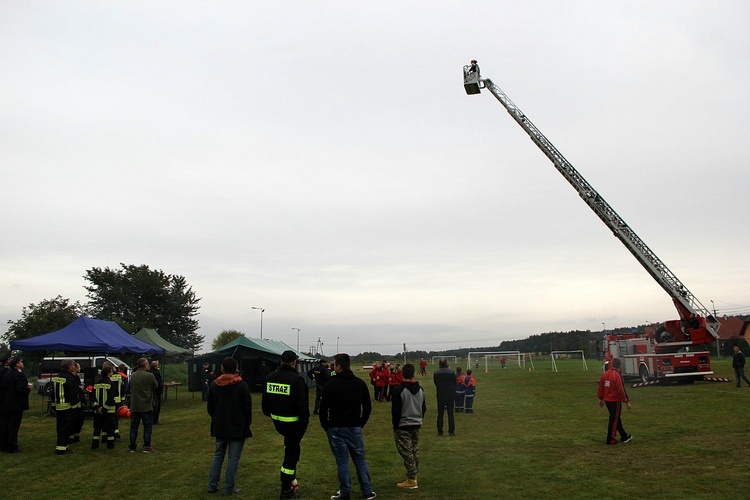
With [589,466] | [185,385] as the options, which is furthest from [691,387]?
[185,385]

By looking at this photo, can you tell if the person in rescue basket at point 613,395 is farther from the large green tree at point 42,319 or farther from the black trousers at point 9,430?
the large green tree at point 42,319

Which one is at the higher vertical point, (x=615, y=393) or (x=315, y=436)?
(x=615, y=393)

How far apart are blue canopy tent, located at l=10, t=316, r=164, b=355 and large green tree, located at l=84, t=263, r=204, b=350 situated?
163 feet

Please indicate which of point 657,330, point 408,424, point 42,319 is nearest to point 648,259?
point 657,330

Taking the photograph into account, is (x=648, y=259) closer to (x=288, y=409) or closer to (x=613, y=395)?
(x=613, y=395)

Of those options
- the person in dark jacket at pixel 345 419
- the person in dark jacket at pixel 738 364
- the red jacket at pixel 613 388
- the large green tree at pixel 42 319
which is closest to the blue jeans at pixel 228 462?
the person in dark jacket at pixel 345 419

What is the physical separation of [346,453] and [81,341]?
14038mm

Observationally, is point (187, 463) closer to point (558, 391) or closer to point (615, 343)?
point (558, 391)

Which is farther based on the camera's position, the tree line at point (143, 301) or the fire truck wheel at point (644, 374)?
the tree line at point (143, 301)

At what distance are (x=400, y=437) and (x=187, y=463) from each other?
431cm

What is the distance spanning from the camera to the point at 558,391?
78.2ft

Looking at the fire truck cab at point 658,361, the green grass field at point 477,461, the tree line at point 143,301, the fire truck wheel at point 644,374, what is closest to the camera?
the green grass field at point 477,461

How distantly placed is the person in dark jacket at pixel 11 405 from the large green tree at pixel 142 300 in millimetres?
57628

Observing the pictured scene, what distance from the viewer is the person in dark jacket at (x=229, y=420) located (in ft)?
24.6
